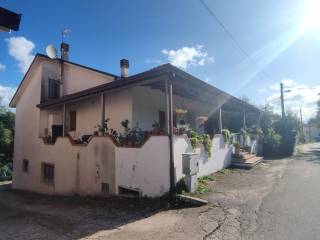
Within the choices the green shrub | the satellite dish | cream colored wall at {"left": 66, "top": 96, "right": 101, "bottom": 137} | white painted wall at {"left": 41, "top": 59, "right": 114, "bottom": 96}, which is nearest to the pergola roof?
cream colored wall at {"left": 66, "top": 96, "right": 101, "bottom": 137}

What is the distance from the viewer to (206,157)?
9.57 metres

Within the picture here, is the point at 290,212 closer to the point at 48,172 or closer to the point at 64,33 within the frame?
the point at 48,172

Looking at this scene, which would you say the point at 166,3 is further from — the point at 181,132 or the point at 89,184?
the point at 89,184

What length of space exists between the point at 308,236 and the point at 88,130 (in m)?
10.6

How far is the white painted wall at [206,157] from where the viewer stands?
23.7ft

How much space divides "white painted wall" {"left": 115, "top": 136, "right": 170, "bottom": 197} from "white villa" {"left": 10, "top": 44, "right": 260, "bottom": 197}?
29 millimetres

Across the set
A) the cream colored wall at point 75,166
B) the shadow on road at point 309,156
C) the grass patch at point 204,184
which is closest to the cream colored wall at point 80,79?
the cream colored wall at point 75,166

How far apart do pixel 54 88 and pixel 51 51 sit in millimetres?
A: 2287

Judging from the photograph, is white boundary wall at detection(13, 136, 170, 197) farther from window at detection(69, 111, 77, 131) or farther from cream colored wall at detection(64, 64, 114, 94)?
cream colored wall at detection(64, 64, 114, 94)

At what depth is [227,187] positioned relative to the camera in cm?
802

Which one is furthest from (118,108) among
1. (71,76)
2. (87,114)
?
(71,76)

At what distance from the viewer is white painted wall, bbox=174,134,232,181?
7223 millimetres

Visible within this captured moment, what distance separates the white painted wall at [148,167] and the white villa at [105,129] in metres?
0.03

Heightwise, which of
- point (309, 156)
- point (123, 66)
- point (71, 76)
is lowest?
point (309, 156)
